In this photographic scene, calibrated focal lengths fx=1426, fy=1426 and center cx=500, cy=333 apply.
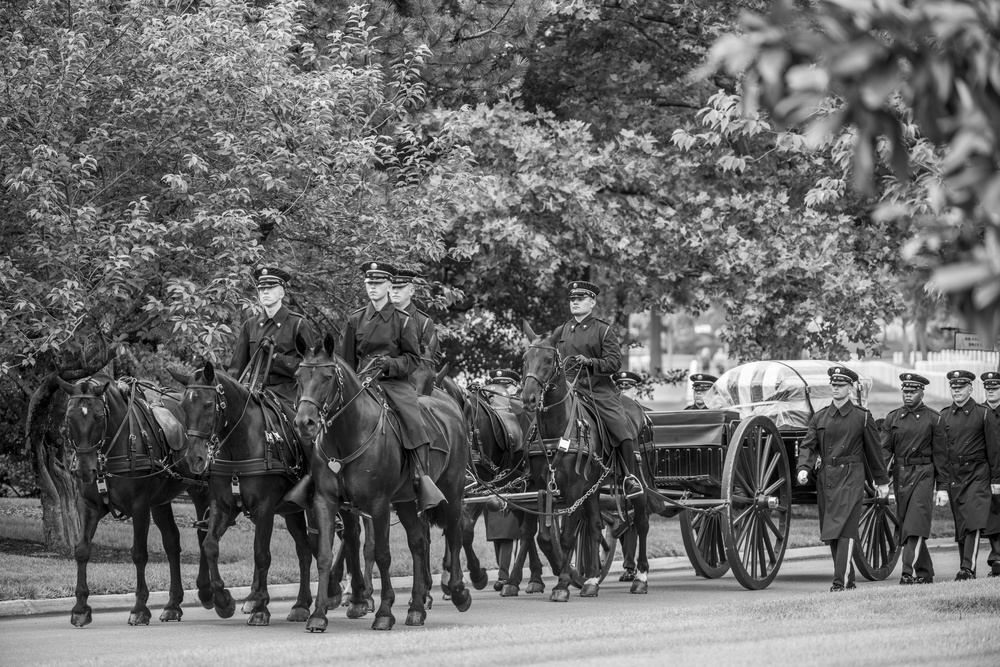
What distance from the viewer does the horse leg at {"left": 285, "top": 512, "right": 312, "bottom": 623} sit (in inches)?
485

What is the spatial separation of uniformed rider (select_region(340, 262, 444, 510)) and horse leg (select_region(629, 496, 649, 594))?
11.2ft

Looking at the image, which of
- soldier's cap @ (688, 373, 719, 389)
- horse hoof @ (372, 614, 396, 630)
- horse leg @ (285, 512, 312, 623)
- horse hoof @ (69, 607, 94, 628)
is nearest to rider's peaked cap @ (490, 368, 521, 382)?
soldier's cap @ (688, 373, 719, 389)

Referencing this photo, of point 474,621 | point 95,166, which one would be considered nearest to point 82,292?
point 95,166

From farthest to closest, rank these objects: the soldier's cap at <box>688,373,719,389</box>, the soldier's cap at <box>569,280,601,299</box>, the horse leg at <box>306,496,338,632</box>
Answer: the soldier's cap at <box>688,373,719,389</box> → the soldier's cap at <box>569,280,601,299</box> → the horse leg at <box>306,496,338,632</box>

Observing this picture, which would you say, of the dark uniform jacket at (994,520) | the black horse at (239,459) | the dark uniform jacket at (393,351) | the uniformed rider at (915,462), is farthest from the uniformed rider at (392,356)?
the dark uniform jacket at (994,520)

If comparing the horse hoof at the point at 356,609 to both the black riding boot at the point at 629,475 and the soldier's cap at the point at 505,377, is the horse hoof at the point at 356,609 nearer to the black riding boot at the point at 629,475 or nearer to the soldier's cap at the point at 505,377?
the black riding boot at the point at 629,475

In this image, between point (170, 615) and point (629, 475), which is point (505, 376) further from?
point (170, 615)

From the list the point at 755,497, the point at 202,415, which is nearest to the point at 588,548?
the point at 755,497

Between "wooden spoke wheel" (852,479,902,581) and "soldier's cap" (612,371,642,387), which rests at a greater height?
"soldier's cap" (612,371,642,387)

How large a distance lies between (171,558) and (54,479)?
17.3 feet

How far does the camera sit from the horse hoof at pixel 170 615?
12.5 metres

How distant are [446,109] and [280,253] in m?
6.34

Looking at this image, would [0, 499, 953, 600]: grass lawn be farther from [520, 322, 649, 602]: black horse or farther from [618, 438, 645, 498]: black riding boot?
[618, 438, 645, 498]: black riding boot

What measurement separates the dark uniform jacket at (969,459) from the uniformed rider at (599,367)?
368cm
